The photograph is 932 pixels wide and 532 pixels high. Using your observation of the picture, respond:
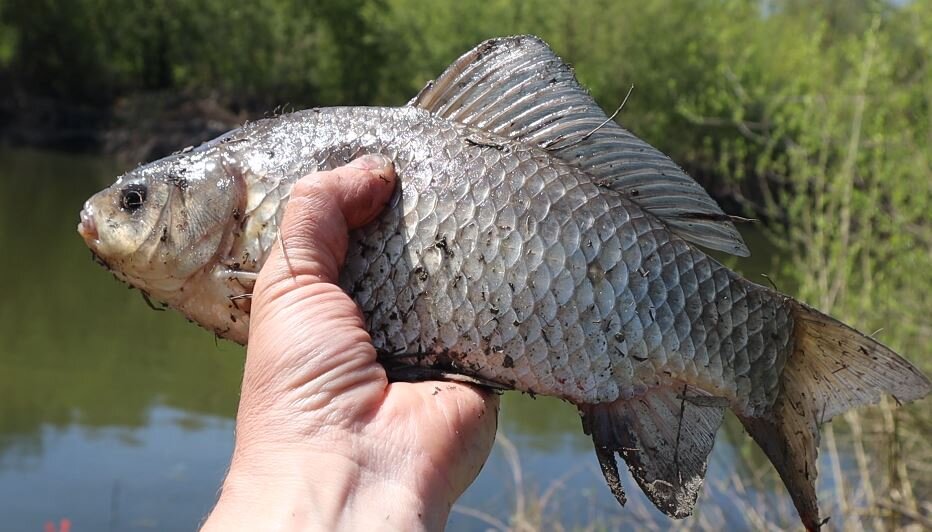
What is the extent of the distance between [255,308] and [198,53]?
30.2 m

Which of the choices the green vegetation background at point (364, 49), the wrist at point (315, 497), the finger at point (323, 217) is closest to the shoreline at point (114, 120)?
the green vegetation background at point (364, 49)

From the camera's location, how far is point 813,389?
2.13 metres

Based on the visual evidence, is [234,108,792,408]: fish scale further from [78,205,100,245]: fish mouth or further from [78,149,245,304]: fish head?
[78,205,100,245]: fish mouth

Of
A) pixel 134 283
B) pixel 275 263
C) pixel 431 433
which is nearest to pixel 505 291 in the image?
pixel 431 433

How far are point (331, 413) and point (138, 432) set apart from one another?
298 inches

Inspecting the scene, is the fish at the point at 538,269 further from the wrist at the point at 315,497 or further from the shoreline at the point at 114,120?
the shoreline at the point at 114,120

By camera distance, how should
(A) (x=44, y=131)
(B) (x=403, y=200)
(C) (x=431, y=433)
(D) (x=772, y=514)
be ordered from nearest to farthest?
(C) (x=431, y=433) < (B) (x=403, y=200) < (D) (x=772, y=514) < (A) (x=44, y=131)

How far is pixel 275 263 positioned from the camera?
6.59 feet

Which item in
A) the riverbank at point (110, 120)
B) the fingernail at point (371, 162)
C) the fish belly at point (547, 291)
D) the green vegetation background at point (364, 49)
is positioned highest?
the fingernail at point (371, 162)

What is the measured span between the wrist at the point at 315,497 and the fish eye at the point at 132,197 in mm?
651

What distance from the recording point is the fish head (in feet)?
6.89

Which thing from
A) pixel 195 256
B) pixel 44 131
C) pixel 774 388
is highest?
pixel 195 256

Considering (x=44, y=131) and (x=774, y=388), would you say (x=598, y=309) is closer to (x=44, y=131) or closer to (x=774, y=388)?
(x=774, y=388)

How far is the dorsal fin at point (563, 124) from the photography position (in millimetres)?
2146
